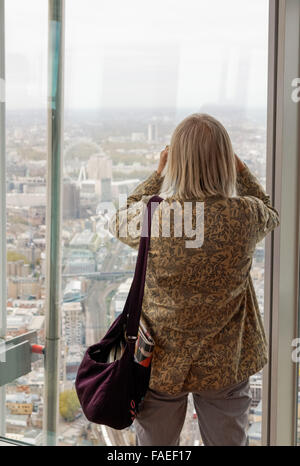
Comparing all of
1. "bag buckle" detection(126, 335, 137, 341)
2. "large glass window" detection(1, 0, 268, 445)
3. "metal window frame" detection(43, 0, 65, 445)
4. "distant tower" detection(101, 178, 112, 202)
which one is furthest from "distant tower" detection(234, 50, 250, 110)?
"bag buckle" detection(126, 335, 137, 341)

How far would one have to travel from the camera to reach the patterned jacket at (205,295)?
1.30 metres

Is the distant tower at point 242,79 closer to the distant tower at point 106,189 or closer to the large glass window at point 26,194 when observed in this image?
the distant tower at point 106,189

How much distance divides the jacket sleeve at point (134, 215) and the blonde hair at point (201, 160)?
111 millimetres

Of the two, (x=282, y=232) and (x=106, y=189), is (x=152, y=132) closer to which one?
(x=106, y=189)

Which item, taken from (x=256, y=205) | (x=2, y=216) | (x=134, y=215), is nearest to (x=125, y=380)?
(x=134, y=215)

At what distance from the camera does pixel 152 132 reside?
5.74 feet

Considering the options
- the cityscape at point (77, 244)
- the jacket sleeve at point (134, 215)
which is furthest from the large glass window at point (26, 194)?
A: the jacket sleeve at point (134, 215)

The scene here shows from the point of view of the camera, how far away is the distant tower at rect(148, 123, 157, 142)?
5.74 ft

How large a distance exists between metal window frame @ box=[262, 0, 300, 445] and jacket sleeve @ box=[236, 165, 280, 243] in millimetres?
186

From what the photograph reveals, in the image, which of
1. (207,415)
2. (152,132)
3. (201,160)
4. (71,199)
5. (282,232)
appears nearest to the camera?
(201,160)

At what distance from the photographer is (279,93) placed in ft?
5.16

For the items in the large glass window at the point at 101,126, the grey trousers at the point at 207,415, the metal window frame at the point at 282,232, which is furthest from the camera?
the large glass window at the point at 101,126

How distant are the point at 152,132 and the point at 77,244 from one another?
1.64 ft

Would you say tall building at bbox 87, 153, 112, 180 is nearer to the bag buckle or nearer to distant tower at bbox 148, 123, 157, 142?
distant tower at bbox 148, 123, 157, 142
